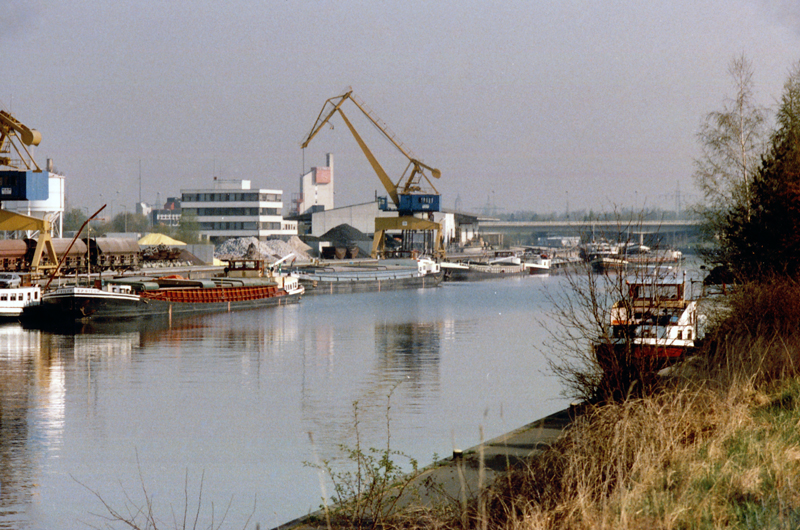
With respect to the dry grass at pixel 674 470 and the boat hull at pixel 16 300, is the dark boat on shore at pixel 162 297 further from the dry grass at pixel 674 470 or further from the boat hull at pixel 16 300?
the dry grass at pixel 674 470

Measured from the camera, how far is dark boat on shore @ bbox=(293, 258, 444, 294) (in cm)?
7275

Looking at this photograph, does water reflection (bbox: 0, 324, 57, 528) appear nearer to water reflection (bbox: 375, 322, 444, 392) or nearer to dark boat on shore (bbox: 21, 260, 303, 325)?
dark boat on shore (bbox: 21, 260, 303, 325)

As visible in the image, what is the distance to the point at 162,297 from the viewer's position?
48.5m

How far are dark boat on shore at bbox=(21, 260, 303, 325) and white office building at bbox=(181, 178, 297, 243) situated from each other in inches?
2493

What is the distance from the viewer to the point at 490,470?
417 inches

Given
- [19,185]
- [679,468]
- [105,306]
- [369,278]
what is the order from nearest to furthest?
1. [679,468]
2. [105,306]
3. [19,185]
4. [369,278]

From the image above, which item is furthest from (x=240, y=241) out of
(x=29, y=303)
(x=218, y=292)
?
(x=29, y=303)

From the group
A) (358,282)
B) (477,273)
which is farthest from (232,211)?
(358,282)

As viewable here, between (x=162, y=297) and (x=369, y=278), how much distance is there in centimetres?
3107

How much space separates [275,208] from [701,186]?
96.6m

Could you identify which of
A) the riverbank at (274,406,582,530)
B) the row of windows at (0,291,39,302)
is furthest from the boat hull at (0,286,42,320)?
the riverbank at (274,406,582,530)

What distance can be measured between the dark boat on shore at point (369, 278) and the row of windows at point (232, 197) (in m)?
45.1

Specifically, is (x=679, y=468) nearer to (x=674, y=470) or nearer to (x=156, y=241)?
(x=674, y=470)

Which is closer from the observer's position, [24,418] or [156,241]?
[24,418]
